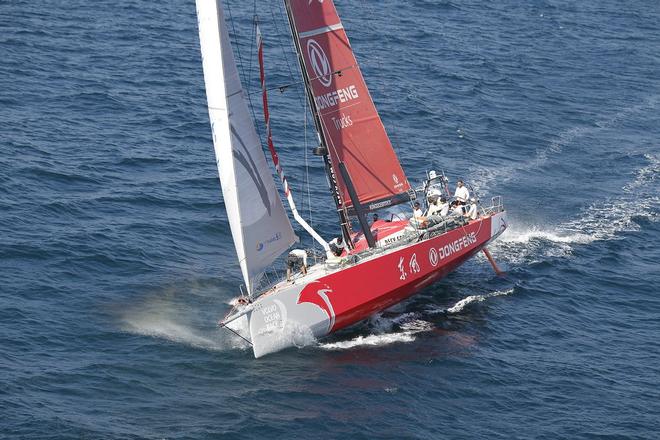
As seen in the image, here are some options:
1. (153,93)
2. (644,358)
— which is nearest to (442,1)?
(153,93)

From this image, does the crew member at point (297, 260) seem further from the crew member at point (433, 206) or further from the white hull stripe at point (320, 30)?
the white hull stripe at point (320, 30)

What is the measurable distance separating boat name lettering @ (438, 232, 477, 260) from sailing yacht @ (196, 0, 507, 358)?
37mm

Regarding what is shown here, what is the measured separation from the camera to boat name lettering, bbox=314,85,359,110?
35688 millimetres

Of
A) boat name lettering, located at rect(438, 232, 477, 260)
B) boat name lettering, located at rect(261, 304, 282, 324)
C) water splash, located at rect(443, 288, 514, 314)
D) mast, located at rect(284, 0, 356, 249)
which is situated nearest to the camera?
boat name lettering, located at rect(261, 304, 282, 324)

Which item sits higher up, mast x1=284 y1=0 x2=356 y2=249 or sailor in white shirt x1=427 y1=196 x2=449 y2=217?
mast x1=284 y1=0 x2=356 y2=249

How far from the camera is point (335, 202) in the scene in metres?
36.0

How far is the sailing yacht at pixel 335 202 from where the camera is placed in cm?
3130

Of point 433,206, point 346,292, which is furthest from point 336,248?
point 433,206

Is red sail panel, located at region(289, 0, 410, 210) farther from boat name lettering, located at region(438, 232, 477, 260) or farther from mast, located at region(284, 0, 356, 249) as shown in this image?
boat name lettering, located at region(438, 232, 477, 260)

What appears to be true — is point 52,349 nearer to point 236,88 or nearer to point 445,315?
point 236,88

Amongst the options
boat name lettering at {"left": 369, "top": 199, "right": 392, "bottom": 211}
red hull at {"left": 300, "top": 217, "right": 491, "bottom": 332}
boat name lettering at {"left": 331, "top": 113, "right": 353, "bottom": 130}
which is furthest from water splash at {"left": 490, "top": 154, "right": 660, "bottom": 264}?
boat name lettering at {"left": 331, "top": 113, "right": 353, "bottom": 130}

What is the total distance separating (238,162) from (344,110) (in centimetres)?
613

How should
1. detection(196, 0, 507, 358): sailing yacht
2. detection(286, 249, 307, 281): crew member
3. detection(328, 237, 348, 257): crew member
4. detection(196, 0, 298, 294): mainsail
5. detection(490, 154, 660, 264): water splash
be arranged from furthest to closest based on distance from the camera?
detection(490, 154, 660, 264): water splash < detection(328, 237, 348, 257): crew member < detection(286, 249, 307, 281): crew member < detection(196, 0, 507, 358): sailing yacht < detection(196, 0, 298, 294): mainsail

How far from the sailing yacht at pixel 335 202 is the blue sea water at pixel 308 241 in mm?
1299
